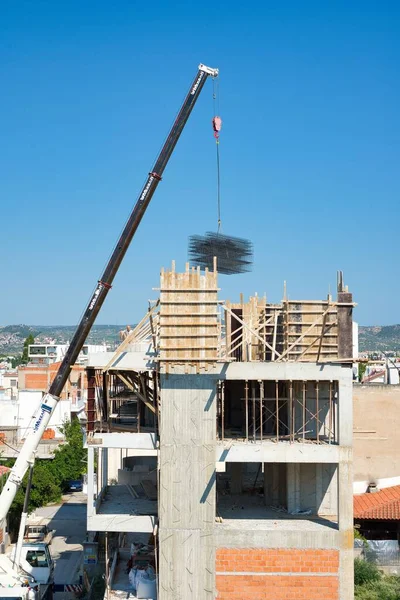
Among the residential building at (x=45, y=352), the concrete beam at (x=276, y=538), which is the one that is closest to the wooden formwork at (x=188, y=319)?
the concrete beam at (x=276, y=538)

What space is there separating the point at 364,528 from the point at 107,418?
586 inches

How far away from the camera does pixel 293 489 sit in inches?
1011

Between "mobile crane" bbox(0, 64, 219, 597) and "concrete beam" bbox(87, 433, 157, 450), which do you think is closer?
"concrete beam" bbox(87, 433, 157, 450)

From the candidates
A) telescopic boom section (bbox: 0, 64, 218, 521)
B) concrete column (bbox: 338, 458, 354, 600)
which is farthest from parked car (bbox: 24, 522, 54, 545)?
concrete column (bbox: 338, 458, 354, 600)

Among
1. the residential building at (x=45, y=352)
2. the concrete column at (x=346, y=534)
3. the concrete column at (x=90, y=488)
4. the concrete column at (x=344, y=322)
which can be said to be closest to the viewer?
the concrete column at (x=346, y=534)

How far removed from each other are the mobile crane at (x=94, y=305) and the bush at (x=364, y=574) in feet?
41.2

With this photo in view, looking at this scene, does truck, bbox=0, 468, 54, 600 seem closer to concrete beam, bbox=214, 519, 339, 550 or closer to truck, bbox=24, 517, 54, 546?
truck, bbox=24, 517, 54, 546

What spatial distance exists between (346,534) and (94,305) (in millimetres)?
11752

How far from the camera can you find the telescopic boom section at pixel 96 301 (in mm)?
25688

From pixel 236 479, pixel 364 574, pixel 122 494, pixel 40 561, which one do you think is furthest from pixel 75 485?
pixel 364 574

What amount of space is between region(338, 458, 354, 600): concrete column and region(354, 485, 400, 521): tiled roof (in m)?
10.2

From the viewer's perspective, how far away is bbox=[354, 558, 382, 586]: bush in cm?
2736

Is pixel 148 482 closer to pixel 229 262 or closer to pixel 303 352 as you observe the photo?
pixel 303 352

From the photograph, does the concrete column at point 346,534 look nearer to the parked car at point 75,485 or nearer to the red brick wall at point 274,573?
the red brick wall at point 274,573
